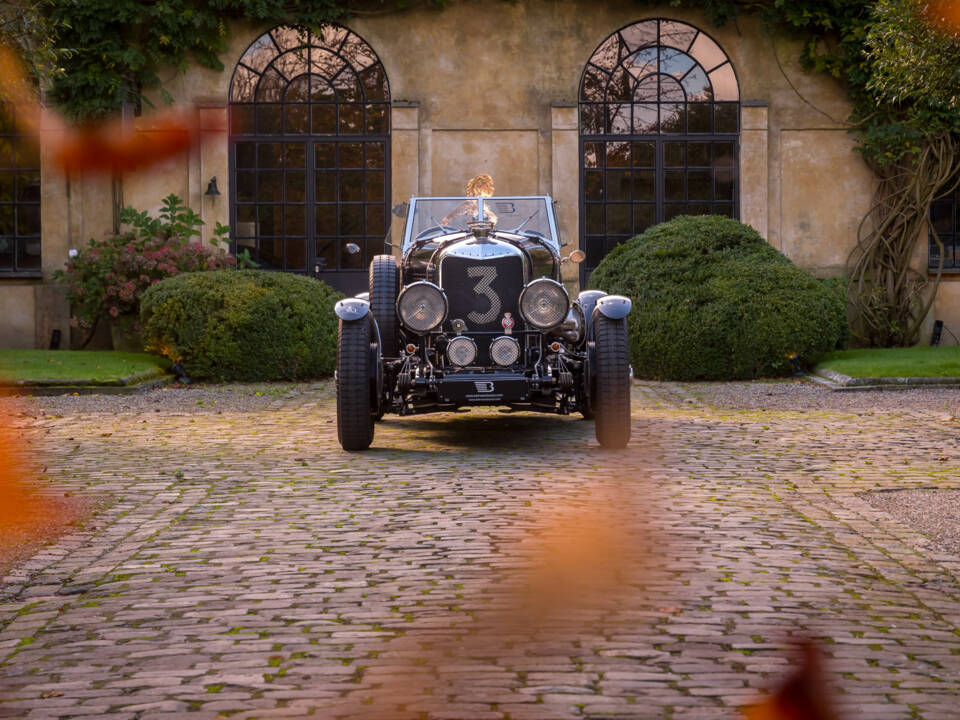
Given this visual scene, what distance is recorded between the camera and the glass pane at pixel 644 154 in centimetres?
1731

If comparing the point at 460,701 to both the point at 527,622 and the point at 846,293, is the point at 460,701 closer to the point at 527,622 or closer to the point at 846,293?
the point at 527,622

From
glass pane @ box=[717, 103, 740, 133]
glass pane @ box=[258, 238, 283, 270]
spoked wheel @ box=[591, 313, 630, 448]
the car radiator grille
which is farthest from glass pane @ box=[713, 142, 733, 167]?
spoked wheel @ box=[591, 313, 630, 448]

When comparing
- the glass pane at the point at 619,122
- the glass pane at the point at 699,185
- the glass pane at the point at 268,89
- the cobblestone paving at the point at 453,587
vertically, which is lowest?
the cobblestone paving at the point at 453,587

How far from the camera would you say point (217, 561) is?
5.10m

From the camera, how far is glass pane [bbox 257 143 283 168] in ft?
56.4

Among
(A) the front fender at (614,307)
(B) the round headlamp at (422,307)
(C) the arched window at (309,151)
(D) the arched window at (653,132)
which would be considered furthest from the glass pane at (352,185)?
(A) the front fender at (614,307)

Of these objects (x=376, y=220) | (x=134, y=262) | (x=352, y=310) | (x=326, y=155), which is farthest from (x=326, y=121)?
(x=352, y=310)

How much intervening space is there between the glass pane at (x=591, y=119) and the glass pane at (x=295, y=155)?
12.7ft

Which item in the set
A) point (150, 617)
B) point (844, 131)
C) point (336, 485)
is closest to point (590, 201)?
point (844, 131)

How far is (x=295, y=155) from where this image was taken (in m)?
17.2

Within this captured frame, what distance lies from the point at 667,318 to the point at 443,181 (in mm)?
4830

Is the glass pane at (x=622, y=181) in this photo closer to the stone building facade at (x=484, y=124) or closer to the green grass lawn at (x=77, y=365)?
the stone building facade at (x=484, y=124)

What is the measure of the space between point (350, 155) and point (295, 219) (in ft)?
3.86

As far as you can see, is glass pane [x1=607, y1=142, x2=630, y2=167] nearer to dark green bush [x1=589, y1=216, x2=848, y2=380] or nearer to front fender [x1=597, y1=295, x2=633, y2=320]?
dark green bush [x1=589, y1=216, x2=848, y2=380]
